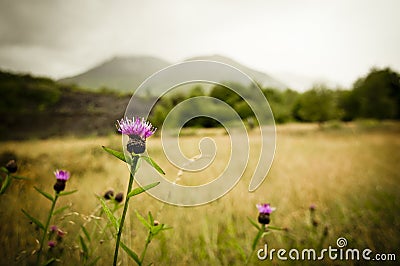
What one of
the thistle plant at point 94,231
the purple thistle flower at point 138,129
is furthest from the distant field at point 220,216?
the purple thistle flower at point 138,129

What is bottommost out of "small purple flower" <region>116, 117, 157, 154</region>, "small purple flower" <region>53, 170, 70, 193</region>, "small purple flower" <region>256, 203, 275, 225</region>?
"small purple flower" <region>256, 203, 275, 225</region>

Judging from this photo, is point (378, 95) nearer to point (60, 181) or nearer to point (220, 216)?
point (220, 216)

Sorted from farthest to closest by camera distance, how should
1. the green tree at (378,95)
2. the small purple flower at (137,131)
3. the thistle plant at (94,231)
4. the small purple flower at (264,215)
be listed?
the green tree at (378,95)
the small purple flower at (264,215)
the thistle plant at (94,231)
the small purple flower at (137,131)

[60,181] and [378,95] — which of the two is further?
[378,95]

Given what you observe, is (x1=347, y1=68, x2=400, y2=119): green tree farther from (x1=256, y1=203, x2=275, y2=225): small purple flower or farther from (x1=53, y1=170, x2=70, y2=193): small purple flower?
(x1=53, y1=170, x2=70, y2=193): small purple flower

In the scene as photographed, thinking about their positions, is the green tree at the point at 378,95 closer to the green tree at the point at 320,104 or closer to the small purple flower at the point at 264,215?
the green tree at the point at 320,104

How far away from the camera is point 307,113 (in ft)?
87.4

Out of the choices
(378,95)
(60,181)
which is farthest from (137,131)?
(378,95)

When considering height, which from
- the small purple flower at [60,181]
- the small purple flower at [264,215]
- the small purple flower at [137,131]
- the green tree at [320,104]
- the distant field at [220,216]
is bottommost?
the distant field at [220,216]

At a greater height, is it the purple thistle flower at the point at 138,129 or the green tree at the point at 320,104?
the green tree at the point at 320,104

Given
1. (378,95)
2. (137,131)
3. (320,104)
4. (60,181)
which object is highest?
(378,95)

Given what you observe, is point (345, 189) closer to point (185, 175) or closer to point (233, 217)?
point (233, 217)

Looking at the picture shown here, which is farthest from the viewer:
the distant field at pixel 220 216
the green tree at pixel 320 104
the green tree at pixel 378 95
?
the green tree at pixel 320 104

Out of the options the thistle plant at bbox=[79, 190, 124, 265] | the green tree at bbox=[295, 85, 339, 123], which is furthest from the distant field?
the green tree at bbox=[295, 85, 339, 123]
